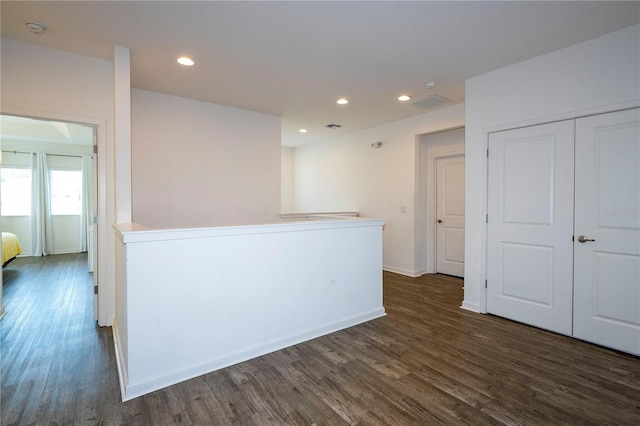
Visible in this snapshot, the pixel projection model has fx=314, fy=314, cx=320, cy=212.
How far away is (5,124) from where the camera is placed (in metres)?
6.23

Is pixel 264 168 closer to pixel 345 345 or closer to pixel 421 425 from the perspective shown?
pixel 345 345

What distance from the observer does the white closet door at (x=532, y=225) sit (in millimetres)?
2975

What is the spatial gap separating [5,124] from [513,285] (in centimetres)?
915

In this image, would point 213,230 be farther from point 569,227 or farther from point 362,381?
point 569,227

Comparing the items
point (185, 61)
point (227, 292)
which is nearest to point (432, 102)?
point (185, 61)

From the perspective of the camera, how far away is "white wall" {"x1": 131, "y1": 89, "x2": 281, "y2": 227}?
4102 millimetres

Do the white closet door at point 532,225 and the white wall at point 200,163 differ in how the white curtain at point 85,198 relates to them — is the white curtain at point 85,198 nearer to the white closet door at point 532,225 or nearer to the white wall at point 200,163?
the white wall at point 200,163

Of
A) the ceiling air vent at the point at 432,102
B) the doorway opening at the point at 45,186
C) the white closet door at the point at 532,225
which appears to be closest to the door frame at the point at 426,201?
the ceiling air vent at the point at 432,102

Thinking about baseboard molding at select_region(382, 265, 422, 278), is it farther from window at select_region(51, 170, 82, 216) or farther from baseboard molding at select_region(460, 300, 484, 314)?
window at select_region(51, 170, 82, 216)

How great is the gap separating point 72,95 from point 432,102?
4.25m

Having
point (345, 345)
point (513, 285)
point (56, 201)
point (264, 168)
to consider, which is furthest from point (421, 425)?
point (56, 201)

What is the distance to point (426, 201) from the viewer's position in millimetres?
5496

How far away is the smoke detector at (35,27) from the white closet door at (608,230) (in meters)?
4.69

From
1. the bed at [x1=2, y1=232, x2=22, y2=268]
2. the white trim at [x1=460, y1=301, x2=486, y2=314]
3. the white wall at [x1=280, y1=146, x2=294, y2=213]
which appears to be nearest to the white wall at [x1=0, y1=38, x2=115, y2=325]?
the bed at [x1=2, y1=232, x2=22, y2=268]
